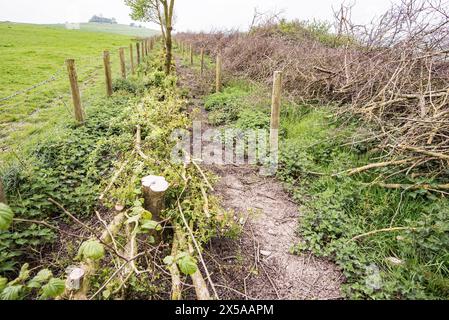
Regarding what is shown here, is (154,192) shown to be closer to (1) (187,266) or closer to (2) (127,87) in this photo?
(1) (187,266)

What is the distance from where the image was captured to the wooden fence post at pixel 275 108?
471 centimetres

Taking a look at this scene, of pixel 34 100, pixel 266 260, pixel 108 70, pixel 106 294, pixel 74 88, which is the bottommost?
pixel 266 260

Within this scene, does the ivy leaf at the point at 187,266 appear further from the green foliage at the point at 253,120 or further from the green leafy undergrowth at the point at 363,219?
the green foliage at the point at 253,120

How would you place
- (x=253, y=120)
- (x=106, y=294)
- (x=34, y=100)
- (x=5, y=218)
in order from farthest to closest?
(x=34, y=100), (x=253, y=120), (x=106, y=294), (x=5, y=218)

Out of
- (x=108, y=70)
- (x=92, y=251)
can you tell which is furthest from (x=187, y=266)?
(x=108, y=70)

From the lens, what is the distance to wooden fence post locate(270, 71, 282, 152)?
4.71 metres

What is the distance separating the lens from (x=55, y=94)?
8.73m

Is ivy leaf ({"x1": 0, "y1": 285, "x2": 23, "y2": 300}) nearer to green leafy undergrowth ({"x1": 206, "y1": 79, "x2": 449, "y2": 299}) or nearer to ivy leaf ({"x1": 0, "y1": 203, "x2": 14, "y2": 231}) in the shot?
ivy leaf ({"x1": 0, "y1": 203, "x2": 14, "y2": 231})

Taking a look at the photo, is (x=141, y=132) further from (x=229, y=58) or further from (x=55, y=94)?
(x=229, y=58)

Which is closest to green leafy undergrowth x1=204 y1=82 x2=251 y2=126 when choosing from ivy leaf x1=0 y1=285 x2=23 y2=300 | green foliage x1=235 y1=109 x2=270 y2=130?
green foliage x1=235 y1=109 x2=270 y2=130

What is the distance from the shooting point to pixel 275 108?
484cm

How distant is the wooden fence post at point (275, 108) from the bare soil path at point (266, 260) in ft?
3.88

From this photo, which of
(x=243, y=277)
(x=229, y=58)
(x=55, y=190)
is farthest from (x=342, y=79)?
(x=229, y=58)

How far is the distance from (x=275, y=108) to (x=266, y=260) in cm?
288
